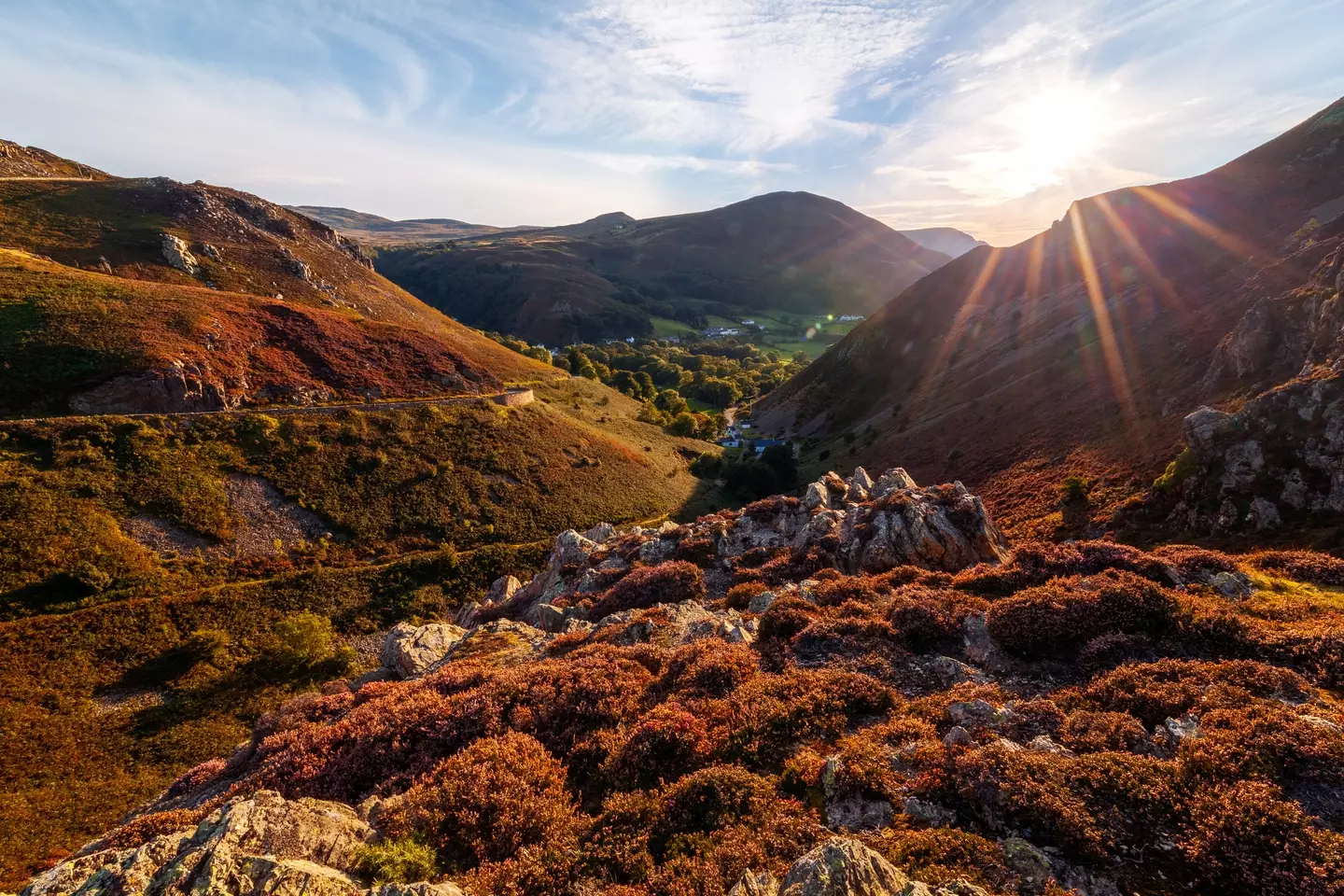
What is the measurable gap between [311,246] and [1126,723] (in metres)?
125

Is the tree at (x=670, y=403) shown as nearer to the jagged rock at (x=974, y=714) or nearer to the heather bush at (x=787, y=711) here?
the heather bush at (x=787, y=711)

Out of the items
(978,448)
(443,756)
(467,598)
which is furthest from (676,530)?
(978,448)

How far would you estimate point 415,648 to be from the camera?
24938 mm

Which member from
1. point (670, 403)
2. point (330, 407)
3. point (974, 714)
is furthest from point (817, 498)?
point (670, 403)

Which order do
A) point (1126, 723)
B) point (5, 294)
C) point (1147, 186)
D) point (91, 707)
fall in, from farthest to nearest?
point (1147, 186) < point (5, 294) < point (91, 707) < point (1126, 723)

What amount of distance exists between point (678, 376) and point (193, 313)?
362ft

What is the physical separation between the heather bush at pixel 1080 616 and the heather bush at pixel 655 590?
46.0ft

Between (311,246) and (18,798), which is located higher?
(311,246)

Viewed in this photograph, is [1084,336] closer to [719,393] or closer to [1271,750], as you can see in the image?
[1271,750]

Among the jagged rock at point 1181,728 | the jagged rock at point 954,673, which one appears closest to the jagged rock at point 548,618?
the jagged rock at point 954,673

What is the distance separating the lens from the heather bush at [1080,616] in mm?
14242

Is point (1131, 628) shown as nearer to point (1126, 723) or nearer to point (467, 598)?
point (1126, 723)

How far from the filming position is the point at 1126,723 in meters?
10.2

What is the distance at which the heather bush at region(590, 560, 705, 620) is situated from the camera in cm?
2622
